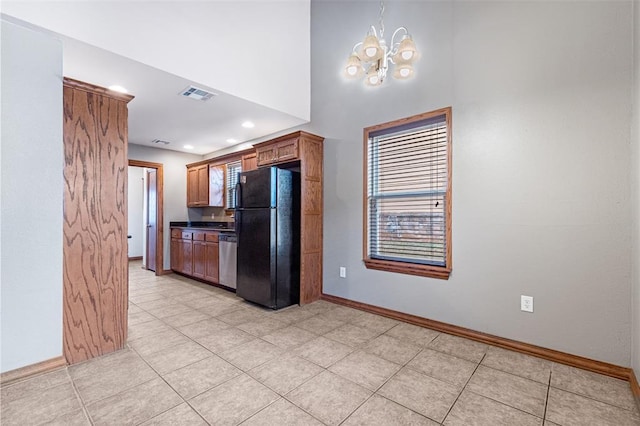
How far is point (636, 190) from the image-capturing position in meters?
1.92

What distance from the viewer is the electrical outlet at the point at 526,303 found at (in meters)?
2.39

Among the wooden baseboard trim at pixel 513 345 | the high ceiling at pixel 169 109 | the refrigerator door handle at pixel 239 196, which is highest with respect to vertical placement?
the high ceiling at pixel 169 109

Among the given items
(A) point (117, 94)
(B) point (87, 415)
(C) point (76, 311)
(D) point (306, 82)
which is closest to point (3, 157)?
(A) point (117, 94)

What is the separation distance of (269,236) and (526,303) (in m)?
2.55

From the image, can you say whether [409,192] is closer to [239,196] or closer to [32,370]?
[239,196]

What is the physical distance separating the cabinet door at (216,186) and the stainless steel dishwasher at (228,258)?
3.63 feet

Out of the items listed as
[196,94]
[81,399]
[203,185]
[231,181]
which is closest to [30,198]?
[81,399]

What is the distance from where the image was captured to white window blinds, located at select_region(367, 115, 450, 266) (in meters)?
2.95

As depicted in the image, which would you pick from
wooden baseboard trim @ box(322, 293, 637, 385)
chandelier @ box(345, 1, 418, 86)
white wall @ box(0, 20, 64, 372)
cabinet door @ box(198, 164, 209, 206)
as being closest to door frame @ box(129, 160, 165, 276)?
cabinet door @ box(198, 164, 209, 206)

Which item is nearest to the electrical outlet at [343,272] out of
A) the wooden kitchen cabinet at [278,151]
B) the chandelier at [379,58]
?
the wooden kitchen cabinet at [278,151]

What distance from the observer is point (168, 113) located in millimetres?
3729

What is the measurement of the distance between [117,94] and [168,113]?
1.36m

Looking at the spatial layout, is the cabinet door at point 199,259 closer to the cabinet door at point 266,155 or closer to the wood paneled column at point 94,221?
the cabinet door at point 266,155

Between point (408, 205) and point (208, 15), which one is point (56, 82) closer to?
point (208, 15)
